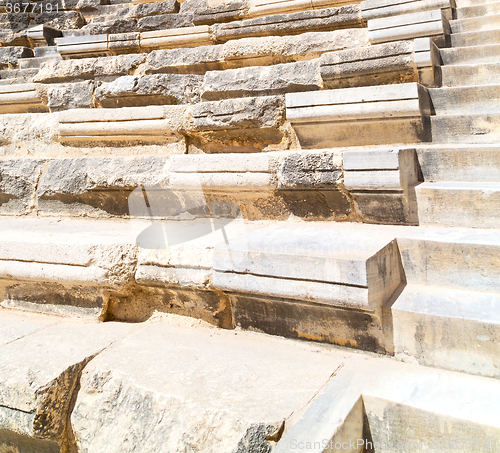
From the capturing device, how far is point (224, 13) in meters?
3.58

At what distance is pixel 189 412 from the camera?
3.82ft

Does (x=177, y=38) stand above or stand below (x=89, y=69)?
above

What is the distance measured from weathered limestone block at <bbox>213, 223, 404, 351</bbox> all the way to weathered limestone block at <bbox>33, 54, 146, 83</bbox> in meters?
2.21

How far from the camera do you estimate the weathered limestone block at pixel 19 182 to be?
8.48 ft

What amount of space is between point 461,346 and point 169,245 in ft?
3.89

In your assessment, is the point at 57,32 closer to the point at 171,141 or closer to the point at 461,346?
the point at 171,141

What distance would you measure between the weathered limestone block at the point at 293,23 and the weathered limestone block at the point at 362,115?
4.17ft

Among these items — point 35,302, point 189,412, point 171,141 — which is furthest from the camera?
point 171,141

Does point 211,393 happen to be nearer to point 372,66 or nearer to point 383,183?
point 383,183

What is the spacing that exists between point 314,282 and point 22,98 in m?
2.87

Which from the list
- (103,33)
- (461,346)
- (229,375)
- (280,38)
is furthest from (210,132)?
(103,33)

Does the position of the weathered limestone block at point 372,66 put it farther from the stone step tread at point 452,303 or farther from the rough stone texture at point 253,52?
the stone step tread at point 452,303

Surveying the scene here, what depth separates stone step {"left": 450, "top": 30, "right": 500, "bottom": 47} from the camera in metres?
2.45

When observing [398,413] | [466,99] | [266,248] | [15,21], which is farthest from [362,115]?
[15,21]
